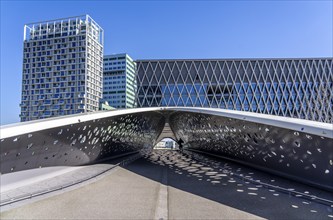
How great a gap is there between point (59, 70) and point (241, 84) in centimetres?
5802

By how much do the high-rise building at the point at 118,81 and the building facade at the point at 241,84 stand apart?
45.8 metres

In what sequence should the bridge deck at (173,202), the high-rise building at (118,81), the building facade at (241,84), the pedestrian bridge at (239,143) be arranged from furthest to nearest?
the high-rise building at (118,81)
the building facade at (241,84)
the pedestrian bridge at (239,143)
the bridge deck at (173,202)

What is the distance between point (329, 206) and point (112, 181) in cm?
643

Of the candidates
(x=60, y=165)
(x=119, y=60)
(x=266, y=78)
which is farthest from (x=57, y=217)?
(x=119, y=60)

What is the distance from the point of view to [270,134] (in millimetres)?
9289

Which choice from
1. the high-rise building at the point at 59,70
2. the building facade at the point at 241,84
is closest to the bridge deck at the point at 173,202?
the building facade at the point at 241,84

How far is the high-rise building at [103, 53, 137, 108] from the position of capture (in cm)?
11212

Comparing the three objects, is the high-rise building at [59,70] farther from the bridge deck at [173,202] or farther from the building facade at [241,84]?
the bridge deck at [173,202]

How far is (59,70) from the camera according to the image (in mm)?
85562

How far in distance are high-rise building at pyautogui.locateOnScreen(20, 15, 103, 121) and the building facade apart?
27.6 m

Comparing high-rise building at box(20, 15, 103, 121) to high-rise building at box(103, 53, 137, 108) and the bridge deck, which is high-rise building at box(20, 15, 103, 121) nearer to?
high-rise building at box(103, 53, 137, 108)

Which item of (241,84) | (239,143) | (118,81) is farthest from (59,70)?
(239,143)

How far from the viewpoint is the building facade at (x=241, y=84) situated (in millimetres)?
65500

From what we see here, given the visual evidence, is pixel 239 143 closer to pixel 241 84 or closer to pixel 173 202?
pixel 173 202
